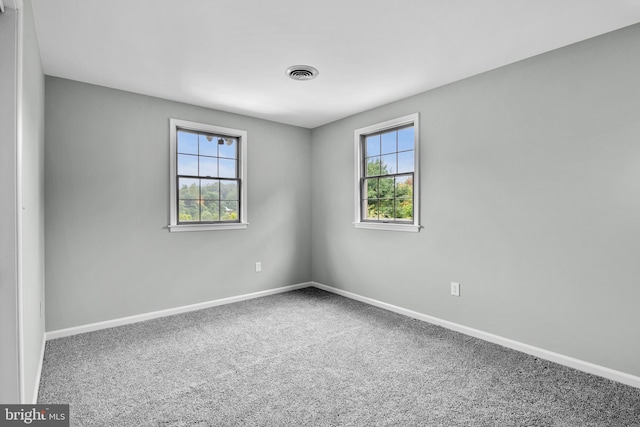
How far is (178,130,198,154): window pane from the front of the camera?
3939mm

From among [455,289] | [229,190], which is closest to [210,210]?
[229,190]

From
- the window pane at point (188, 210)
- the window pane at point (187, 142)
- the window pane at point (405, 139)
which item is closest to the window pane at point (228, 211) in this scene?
the window pane at point (188, 210)

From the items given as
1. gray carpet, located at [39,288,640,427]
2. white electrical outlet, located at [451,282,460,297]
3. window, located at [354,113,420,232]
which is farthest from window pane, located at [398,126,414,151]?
gray carpet, located at [39,288,640,427]

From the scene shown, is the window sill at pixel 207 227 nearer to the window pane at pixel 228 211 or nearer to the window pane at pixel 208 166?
the window pane at pixel 228 211

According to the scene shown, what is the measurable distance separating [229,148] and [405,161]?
2233 millimetres

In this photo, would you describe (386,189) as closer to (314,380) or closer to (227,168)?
(227,168)

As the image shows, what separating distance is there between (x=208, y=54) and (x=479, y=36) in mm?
2108

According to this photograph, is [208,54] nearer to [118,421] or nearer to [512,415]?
[118,421]

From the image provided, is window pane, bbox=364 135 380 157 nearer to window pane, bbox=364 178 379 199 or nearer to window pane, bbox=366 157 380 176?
window pane, bbox=366 157 380 176

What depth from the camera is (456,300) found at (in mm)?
3309

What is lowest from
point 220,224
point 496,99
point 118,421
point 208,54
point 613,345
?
point 118,421

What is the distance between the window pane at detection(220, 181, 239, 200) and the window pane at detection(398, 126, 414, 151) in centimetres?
215

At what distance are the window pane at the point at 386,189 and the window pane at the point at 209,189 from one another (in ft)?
6.71

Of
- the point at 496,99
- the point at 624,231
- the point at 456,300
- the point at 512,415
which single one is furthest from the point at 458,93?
the point at 512,415
